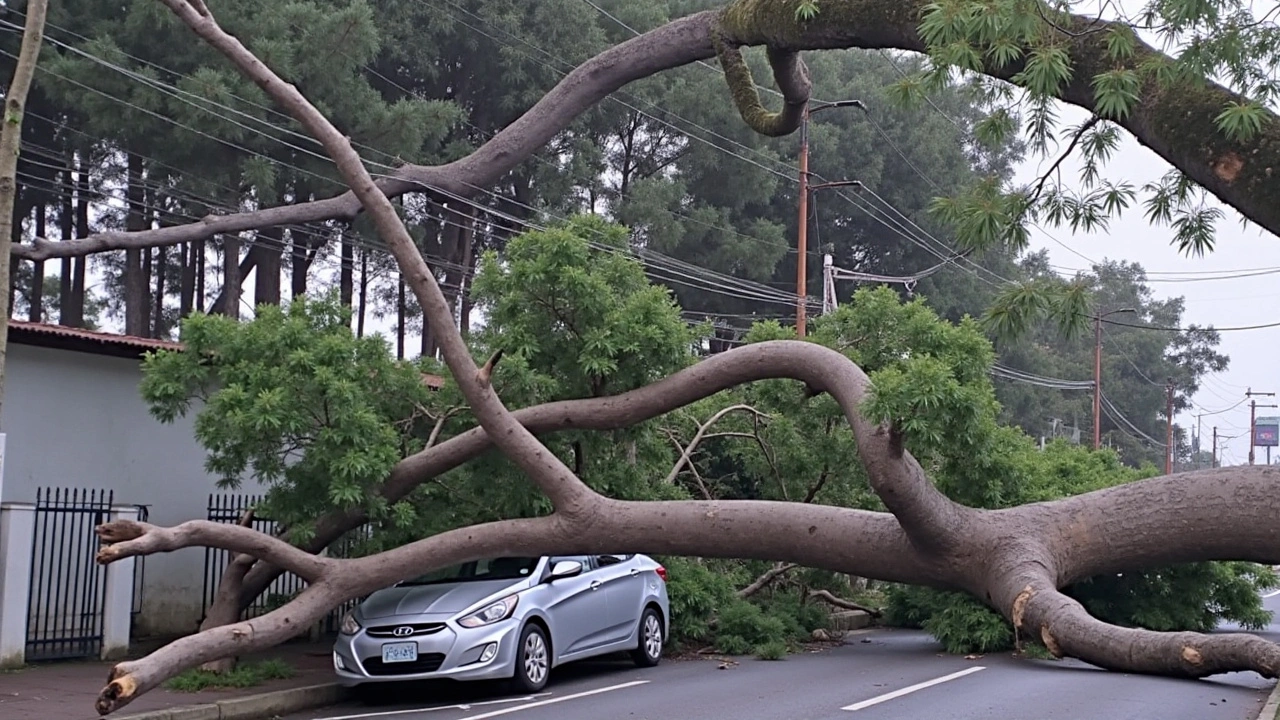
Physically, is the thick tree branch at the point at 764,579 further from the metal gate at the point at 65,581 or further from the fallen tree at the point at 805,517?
the fallen tree at the point at 805,517

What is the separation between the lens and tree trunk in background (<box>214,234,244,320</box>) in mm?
27359

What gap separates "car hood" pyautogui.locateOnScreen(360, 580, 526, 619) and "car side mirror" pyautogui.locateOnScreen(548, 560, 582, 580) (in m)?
0.42

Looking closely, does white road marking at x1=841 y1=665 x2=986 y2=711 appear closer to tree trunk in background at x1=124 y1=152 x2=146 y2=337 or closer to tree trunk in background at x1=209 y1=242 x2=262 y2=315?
tree trunk in background at x1=124 y1=152 x2=146 y2=337

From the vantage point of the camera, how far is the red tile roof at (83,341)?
537 inches

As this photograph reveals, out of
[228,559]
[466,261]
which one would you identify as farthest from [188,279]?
[228,559]

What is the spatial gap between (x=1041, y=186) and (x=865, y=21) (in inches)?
46.1

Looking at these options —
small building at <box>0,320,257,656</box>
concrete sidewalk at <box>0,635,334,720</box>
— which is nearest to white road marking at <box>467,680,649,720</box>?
concrete sidewalk at <box>0,635,334,720</box>

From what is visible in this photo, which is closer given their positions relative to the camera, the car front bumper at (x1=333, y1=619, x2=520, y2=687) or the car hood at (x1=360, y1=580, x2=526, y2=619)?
the car front bumper at (x1=333, y1=619, x2=520, y2=687)

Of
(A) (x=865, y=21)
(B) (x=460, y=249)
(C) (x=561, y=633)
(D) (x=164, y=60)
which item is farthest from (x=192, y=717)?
(B) (x=460, y=249)

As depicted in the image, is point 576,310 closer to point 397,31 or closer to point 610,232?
point 610,232

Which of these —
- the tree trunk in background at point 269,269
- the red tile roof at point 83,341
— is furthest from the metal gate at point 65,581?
the tree trunk in background at point 269,269

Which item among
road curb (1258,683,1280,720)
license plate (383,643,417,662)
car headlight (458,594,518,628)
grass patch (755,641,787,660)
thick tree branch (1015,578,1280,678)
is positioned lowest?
grass patch (755,641,787,660)

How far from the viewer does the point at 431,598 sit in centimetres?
1229

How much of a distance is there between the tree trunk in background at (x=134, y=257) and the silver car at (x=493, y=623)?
1504 cm
